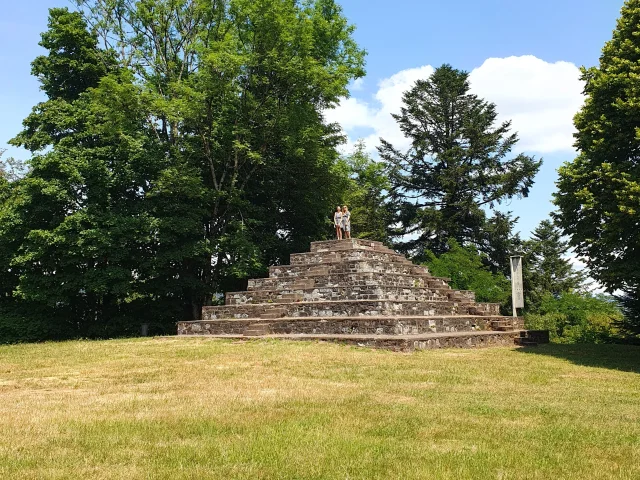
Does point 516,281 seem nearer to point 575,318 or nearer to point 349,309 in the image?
point 575,318

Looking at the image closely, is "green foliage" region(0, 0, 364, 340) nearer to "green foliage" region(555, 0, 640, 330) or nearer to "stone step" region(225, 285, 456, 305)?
"stone step" region(225, 285, 456, 305)

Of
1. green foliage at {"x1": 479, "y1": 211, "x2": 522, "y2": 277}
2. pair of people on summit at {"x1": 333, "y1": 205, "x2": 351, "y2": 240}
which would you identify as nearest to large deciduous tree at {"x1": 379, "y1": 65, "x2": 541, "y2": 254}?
green foliage at {"x1": 479, "y1": 211, "x2": 522, "y2": 277}

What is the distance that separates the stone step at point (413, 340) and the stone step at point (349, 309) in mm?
1921

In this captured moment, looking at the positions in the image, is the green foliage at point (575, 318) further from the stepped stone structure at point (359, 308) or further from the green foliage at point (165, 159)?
the green foliage at point (165, 159)

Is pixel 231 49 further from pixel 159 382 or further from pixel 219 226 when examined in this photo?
pixel 159 382

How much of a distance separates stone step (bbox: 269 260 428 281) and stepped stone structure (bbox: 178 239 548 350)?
0.04 m

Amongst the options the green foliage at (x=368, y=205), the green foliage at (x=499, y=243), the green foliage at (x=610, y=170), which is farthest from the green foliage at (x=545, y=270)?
the green foliage at (x=610, y=170)

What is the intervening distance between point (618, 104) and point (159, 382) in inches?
509

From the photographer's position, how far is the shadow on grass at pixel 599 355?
44.6 ft

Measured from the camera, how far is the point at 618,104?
1386 cm

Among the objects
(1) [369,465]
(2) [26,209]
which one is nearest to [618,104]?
(1) [369,465]

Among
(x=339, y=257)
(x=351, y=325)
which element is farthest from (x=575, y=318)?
(x=351, y=325)

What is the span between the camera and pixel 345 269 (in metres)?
21.3

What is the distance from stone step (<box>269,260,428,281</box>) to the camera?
69.5ft
